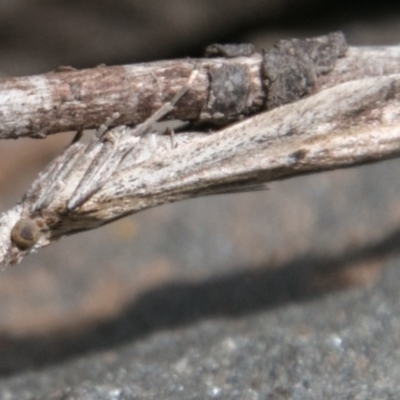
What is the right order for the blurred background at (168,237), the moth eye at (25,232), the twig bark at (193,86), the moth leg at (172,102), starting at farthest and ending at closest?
the blurred background at (168,237) < the moth eye at (25,232) < the moth leg at (172,102) < the twig bark at (193,86)

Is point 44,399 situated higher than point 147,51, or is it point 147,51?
point 147,51

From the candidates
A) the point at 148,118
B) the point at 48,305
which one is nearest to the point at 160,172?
the point at 148,118

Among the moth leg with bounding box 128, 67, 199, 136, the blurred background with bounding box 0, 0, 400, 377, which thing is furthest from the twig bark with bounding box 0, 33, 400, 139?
the blurred background with bounding box 0, 0, 400, 377

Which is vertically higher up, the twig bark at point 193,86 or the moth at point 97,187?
the twig bark at point 193,86

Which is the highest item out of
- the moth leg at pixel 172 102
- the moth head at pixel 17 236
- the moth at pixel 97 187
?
the moth leg at pixel 172 102

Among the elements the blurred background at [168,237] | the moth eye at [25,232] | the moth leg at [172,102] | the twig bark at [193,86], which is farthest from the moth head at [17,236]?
the blurred background at [168,237]

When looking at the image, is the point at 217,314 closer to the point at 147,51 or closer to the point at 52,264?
the point at 52,264

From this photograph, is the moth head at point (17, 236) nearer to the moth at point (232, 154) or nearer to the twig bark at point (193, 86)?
the moth at point (232, 154)

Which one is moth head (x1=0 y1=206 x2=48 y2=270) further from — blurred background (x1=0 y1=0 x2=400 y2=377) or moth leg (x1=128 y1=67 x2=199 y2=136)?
blurred background (x1=0 y1=0 x2=400 y2=377)
